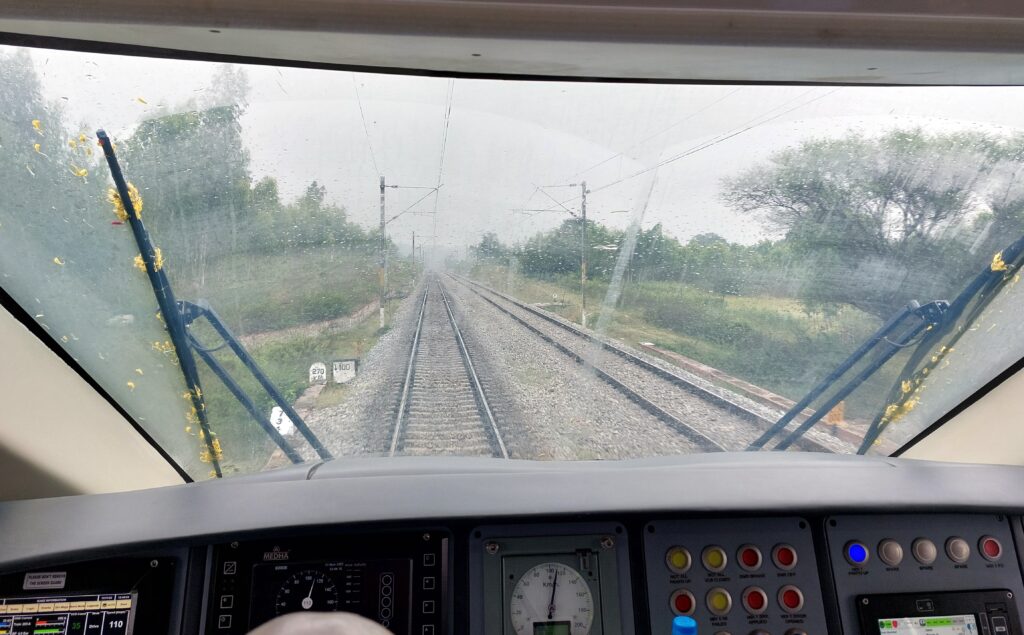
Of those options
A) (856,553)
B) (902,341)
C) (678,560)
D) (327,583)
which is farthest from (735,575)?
(327,583)

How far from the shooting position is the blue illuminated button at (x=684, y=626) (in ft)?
5.91

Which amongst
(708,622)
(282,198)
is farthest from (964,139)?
(282,198)

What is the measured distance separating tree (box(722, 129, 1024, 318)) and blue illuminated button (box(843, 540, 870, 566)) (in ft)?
2.60

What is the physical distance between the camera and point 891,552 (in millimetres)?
1968

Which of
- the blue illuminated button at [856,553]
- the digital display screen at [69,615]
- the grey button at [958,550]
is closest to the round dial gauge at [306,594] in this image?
the digital display screen at [69,615]

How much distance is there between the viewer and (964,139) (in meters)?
1.85

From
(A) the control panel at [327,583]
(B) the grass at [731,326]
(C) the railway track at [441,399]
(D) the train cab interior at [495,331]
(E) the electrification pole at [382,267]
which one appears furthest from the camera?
(C) the railway track at [441,399]

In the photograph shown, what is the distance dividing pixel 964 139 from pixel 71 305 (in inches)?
104

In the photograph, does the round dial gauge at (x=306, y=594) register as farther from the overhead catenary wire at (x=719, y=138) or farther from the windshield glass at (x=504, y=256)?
the overhead catenary wire at (x=719, y=138)

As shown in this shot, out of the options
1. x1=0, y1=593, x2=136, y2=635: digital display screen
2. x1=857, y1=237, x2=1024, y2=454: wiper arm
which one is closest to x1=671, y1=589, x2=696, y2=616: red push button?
x1=857, y1=237, x2=1024, y2=454: wiper arm

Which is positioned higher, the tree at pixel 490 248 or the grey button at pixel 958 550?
the tree at pixel 490 248

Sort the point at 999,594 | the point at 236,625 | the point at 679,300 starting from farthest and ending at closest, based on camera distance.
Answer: the point at 679,300, the point at 999,594, the point at 236,625

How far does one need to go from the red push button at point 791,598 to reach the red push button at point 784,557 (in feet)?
0.20

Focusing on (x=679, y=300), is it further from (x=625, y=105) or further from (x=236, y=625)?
(x=236, y=625)
